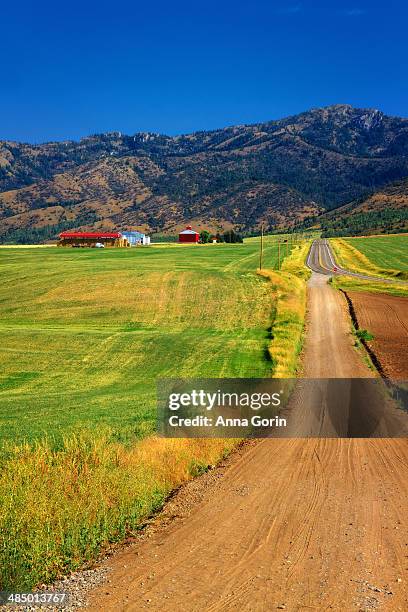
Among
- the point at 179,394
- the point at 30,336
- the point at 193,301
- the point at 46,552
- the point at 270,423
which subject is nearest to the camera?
the point at 46,552

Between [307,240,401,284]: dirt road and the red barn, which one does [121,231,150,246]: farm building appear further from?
[307,240,401,284]: dirt road

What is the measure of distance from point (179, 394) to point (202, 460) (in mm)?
8220

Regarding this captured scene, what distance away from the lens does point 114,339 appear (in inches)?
1666

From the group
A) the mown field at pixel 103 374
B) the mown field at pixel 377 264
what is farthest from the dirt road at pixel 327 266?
the mown field at pixel 103 374

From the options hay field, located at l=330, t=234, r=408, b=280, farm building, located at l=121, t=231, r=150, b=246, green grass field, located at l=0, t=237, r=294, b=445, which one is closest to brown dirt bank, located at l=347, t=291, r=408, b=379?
green grass field, located at l=0, t=237, r=294, b=445

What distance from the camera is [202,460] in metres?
17.0

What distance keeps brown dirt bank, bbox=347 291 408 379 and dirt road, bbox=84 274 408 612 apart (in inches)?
565

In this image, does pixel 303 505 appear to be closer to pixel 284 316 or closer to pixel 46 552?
pixel 46 552

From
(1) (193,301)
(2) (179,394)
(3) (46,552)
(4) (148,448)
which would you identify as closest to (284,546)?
(3) (46,552)

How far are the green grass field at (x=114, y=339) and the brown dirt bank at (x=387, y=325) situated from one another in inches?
280

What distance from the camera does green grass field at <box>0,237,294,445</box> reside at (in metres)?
23.6

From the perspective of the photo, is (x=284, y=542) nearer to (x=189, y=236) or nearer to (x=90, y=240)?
(x=90, y=240)

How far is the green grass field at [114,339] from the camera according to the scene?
77.3ft

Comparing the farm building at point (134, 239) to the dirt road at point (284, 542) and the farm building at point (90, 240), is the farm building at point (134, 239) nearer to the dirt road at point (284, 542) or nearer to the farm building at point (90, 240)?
the farm building at point (90, 240)
